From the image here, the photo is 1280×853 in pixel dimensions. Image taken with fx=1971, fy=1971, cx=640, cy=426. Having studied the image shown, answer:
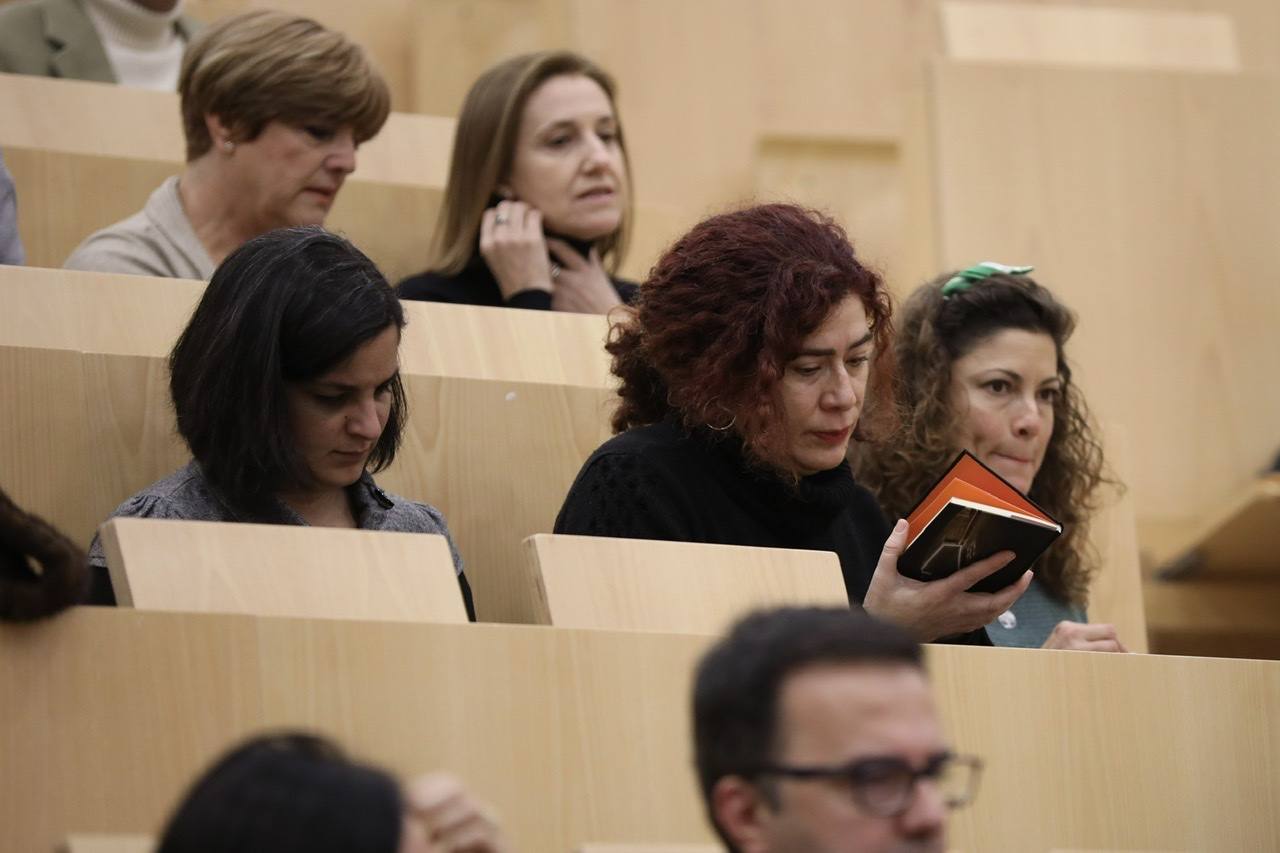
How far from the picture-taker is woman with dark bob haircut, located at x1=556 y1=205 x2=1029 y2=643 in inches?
42.2

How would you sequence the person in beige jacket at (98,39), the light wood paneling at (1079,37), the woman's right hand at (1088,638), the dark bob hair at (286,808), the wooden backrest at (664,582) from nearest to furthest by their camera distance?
the dark bob hair at (286,808)
the wooden backrest at (664,582)
the woman's right hand at (1088,638)
the person in beige jacket at (98,39)
the light wood paneling at (1079,37)

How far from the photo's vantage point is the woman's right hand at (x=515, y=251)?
4.73 ft

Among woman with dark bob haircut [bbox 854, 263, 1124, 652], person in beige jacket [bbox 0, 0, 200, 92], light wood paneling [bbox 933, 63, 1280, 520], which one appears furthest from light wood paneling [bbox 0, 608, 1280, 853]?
person in beige jacket [bbox 0, 0, 200, 92]

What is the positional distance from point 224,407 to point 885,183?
4.54 ft

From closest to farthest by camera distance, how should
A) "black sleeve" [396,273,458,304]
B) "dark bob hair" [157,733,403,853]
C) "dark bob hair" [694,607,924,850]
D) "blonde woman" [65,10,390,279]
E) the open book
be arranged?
"dark bob hair" [157,733,403,853] < "dark bob hair" [694,607,924,850] < the open book < "blonde woman" [65,10,390,279] < "black sleeve" [396,273,458,304]

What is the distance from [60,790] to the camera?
740mm

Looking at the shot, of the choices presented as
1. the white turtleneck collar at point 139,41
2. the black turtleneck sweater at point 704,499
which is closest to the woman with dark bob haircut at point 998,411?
the black turtleneck sweater at point 704,499

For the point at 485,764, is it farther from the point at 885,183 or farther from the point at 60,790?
the point at 885,183

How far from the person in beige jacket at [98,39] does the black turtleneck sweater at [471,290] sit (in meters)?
0.43

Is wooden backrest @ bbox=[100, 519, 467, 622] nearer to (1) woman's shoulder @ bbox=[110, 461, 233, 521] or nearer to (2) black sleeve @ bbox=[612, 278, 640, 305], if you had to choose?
(1) woman's shoulder @ bbox=[110, 461, 233, 521]

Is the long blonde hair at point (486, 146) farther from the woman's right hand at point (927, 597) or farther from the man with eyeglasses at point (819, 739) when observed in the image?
the man with eyeglasses at point (819, 739)

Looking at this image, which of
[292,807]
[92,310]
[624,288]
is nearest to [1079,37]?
[624,288]

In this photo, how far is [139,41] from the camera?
175 centimetres

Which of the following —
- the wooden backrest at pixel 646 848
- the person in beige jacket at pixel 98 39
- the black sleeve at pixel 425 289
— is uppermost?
the person in beige jacket at pixel 98 39
